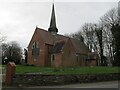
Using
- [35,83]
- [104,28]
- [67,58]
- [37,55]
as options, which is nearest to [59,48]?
[67,58]

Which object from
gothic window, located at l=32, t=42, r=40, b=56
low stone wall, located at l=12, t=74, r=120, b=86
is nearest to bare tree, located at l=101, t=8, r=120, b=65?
gothic window, located at l=32, t=42, r=40, b=56

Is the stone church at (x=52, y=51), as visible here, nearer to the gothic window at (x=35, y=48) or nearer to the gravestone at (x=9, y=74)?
the gothic window at (x=35, y=48)

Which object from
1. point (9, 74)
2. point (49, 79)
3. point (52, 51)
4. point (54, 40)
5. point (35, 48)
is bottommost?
point (49, 79)

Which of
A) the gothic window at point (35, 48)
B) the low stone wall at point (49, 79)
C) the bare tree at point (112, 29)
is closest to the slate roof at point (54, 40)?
the gothic window at point (35, 48)

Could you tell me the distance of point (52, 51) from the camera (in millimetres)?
55062

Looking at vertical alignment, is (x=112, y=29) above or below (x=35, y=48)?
above

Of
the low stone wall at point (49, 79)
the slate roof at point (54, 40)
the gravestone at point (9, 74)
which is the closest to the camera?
the gravestone at point (9, 74)

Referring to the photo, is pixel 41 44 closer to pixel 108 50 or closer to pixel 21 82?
pixel 108 50

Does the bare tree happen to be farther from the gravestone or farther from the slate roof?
the gravestone

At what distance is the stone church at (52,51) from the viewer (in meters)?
52.2

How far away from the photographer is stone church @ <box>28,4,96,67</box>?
5216 cm

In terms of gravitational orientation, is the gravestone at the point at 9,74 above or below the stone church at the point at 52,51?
below

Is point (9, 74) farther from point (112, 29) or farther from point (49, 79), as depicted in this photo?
point (112, 29)

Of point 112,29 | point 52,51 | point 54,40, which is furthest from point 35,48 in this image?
point 112,29
